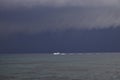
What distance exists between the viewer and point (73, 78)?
6862 cm

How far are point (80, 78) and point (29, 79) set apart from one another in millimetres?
10201

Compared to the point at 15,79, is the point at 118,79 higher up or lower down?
lower down

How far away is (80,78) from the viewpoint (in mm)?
68188

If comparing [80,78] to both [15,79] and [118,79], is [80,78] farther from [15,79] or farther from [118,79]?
A: [15,79]

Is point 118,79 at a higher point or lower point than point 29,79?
lower

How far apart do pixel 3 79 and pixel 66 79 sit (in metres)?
12.3

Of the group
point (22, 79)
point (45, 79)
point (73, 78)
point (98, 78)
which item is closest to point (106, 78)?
point (98, 78)

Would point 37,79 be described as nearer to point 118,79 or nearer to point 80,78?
point 80,78

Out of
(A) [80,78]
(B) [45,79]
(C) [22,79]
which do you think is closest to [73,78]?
(A) [80,78]

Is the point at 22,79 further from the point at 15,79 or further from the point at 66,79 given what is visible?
the point at 66,79

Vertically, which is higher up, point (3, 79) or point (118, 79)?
point (3, 79)

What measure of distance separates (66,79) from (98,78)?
21.0 feet

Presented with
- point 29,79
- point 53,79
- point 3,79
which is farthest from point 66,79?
point 3,79

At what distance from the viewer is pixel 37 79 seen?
66.9 m
